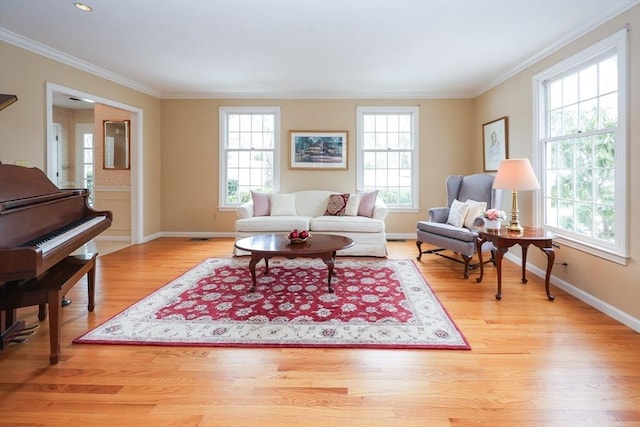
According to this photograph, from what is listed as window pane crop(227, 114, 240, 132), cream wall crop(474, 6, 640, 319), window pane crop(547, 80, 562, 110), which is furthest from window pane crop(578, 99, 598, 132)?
window pane crop(227, 114, 240, 132)

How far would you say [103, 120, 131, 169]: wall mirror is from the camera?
5797mm

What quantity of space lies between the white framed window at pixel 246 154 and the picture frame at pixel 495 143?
132 inches

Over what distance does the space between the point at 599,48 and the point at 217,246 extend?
4.99 m

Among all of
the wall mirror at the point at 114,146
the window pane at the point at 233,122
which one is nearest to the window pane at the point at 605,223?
the window pane at the point at 233,122

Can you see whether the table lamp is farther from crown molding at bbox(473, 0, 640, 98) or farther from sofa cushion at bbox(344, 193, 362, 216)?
sofa cushion at bbox(344, 193, 362, 216)

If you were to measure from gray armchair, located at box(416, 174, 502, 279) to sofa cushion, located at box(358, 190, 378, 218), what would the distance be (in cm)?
82

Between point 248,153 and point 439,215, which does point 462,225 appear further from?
point 248,153

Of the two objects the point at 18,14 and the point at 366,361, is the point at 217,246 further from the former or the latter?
the point at 366,361

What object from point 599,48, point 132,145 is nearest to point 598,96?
point 599,48

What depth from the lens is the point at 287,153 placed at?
5.93 m

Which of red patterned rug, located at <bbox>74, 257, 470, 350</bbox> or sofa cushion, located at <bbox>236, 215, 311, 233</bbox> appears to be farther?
sofa cushion, located at <bbox>236, 215, 311, 233</bbox>

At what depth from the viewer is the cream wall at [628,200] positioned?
2.54 meters

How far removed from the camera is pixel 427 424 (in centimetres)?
151

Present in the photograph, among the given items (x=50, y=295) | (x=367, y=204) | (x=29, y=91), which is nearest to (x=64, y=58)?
(x=29, y=91)
